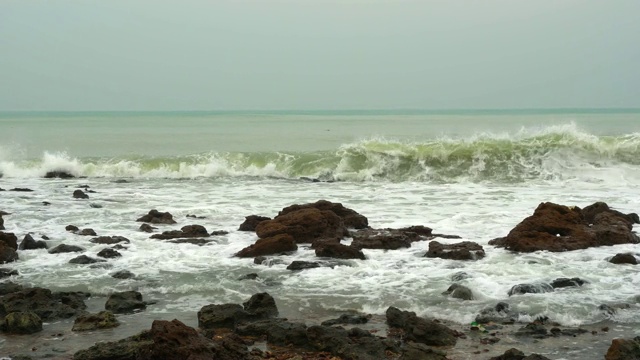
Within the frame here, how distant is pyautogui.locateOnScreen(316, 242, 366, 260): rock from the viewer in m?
11.4

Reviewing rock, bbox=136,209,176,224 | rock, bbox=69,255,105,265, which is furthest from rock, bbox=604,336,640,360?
rock, bbox=136,209,176,224

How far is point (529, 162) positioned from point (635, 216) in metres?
15.0

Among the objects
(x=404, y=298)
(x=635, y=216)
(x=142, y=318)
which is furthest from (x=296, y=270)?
(x=635, y=216)

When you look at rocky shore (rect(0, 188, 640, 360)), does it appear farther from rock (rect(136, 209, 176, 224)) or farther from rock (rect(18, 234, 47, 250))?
rock (rect(136, 209, 176, 224))

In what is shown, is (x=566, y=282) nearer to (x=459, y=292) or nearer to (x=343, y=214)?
(x=459, y=292)

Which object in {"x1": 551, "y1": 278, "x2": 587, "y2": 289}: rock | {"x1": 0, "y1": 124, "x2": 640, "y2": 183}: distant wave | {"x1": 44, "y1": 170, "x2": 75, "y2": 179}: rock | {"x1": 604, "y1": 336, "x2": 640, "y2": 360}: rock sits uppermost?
{"x1": 604, "y1": 336, "x2": 640, "y2": 360}: rock

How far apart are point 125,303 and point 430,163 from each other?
23.0m

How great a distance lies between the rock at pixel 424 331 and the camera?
724 centimetres

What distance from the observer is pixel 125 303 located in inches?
341

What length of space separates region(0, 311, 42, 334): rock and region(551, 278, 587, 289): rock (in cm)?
666

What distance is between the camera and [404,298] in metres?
9.05

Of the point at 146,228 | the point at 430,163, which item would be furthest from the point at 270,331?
the point at 430,163

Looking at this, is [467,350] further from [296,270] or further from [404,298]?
[296,270]

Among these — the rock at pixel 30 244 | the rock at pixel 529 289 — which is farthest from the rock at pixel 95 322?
the rock at pixel 529 289
